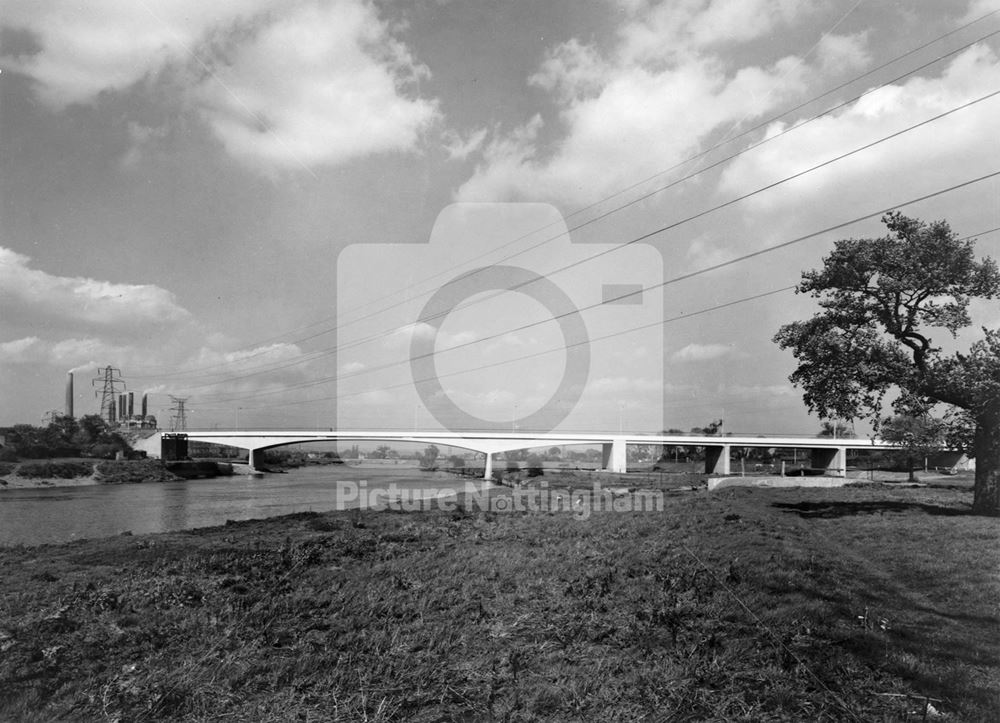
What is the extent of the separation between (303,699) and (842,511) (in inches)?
756

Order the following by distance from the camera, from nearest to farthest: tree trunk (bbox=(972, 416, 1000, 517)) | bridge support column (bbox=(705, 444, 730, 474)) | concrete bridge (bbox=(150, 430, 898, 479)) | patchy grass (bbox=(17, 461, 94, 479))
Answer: tree trunk (bbox=(972, 416, 1000, 517))
patchy grass (bbox=(17, 461, 94, 479))
concrete bridge (bbox=(150, 430, 898, 479))
bridge support column (bbox=(705, 444, 730, 474))

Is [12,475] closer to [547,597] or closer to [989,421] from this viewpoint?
[547,597]

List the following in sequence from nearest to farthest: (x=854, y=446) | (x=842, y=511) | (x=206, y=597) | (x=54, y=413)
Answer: (x=206, y=597) < (x=842, y=511) < (x=854, y=446) < (x=54, y=413)

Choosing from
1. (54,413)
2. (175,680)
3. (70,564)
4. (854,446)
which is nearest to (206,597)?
(175,680)

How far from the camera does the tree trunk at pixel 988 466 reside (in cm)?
1609

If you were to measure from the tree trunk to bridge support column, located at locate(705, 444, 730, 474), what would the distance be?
199 feet

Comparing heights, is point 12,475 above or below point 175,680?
below

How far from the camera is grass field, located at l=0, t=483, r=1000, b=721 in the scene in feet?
16.0

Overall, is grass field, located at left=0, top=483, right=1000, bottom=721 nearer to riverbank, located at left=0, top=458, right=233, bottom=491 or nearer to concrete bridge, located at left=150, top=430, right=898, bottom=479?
concrete bridge, located at left=150, top=430, right=898, bottom=479

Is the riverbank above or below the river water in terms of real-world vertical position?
below

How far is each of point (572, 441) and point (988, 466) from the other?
5212 centimetres

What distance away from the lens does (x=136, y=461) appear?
80188mm

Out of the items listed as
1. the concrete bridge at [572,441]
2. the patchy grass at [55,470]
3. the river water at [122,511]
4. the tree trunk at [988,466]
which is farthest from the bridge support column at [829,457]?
the patchy grass at [55,470]

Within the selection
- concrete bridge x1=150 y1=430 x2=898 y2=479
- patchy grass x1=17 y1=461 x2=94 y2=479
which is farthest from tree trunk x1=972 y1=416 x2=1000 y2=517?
patchy grass x1=17 y1=461 x2=94 y2=479
